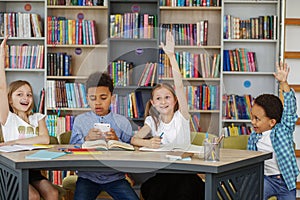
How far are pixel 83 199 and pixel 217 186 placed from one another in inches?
32.5

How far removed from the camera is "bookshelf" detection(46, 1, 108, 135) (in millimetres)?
5367

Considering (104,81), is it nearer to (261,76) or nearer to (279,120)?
(279,120)

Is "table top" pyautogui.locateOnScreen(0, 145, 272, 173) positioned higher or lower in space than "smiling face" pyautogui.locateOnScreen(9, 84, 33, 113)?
lower

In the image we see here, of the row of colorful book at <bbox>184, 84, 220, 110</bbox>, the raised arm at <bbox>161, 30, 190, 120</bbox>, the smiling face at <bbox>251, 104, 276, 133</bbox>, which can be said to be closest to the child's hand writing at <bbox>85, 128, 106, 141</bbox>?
the raised arm at <bbox>161, 30, 190, 120</bbox>

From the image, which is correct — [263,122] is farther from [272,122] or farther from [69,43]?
[69,43]

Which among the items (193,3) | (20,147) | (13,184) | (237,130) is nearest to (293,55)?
(237,130)

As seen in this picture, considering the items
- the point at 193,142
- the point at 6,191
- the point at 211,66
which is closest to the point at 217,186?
the point at 193,142

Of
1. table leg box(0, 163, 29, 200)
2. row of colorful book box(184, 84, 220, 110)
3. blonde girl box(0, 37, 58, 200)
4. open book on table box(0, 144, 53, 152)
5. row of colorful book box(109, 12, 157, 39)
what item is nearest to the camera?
table leg box(0, 163, 29, 200)

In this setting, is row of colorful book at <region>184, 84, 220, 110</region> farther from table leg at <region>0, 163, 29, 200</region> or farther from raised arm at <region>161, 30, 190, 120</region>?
table leg at <region>0, 163, 29, 200</region>

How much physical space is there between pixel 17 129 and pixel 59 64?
6.88 ft

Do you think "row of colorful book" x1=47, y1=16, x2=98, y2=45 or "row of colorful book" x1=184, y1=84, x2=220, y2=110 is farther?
"row of colorful book" x1=47, y1=16, x2=98, y2=45

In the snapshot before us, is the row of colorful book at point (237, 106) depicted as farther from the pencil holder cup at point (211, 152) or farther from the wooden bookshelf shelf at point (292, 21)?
the pencil holder cup at point (211, 152)

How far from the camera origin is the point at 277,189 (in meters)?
3.28

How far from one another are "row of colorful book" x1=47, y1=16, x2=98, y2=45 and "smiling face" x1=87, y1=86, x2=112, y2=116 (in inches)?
80.3
